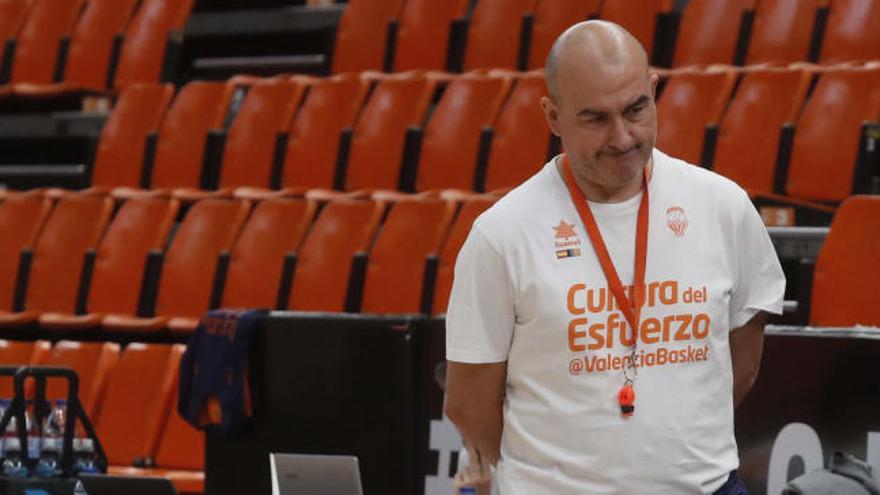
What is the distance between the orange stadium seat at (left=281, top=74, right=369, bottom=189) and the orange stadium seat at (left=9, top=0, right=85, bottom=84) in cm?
234

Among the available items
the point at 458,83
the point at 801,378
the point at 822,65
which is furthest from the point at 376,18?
the point at 801,378

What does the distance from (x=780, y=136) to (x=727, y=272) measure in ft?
11.7

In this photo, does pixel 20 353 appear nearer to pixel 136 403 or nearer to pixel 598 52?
pixel 136 403

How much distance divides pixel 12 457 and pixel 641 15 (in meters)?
3.71

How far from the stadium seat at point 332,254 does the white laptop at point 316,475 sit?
2.73 m

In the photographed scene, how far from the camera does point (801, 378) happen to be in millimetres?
3471

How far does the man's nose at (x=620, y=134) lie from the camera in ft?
7.07

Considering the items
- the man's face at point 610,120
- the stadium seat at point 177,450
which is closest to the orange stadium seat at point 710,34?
the stadium seat at point 177,450

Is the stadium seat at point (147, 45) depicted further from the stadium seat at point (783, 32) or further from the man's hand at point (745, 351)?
the man's hand at point (745, 351)

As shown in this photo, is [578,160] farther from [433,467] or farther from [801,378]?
[433,467]

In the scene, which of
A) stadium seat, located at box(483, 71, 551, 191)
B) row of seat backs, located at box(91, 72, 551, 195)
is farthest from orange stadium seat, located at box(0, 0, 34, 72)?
stadium seat, located at box(483, 71, 551, 191)

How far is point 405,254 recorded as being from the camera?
241 inches

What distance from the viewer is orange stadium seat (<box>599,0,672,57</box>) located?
6961 mm

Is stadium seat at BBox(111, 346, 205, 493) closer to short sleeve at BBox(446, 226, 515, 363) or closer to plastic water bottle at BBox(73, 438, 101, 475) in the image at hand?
plastic water bottle at BBox(73, 438, 101, 475)
